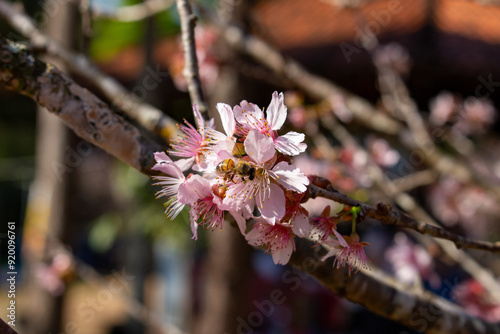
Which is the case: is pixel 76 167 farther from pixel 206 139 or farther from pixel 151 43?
pixel 206 139

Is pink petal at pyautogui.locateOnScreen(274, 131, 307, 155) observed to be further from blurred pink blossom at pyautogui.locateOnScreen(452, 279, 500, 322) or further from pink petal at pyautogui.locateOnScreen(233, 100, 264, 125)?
blurred pink blossom at pyautogui.locateOnScreen(452, 279, 500, 322)

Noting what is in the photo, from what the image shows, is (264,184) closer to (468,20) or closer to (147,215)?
(147,215)

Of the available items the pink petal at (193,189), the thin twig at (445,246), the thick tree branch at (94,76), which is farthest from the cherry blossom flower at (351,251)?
the thin twig at (445,246)

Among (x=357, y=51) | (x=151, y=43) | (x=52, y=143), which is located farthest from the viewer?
(x=357, y=51)

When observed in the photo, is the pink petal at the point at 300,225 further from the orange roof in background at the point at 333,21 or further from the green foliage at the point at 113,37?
the green foliage at the point at 113,37

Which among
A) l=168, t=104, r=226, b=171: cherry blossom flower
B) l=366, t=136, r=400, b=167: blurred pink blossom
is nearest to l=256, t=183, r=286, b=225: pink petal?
l=168, t=104, r=226, b=171: cherry blossom flower

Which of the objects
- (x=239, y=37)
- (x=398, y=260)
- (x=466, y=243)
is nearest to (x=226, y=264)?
(x=398, y=260)

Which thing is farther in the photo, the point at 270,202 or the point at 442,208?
the point at 442,208
